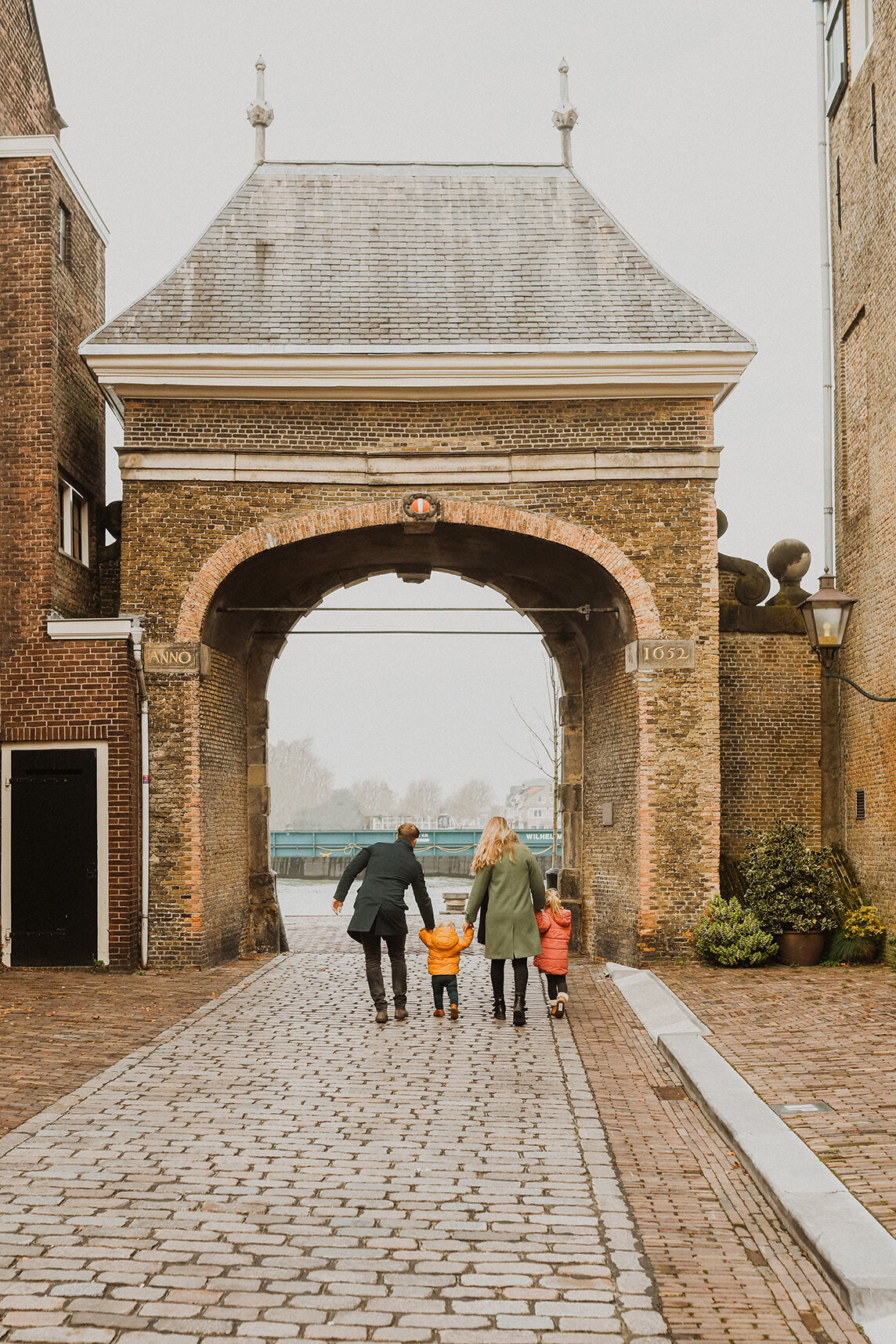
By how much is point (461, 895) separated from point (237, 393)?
1469 cm

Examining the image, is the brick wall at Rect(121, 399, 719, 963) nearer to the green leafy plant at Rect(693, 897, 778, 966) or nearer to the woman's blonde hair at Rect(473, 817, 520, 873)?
the green leafy plant at Rect(693, 897, 778, 966)

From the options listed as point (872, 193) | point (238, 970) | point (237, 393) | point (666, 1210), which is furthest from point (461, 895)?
point (666, 1210)

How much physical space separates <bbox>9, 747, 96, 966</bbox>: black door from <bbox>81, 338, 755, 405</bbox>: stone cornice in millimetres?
4366

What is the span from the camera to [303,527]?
14492 millimetres

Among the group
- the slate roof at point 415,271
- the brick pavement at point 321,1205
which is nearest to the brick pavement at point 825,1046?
the brick pavement at point 321,1205

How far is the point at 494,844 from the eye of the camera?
34.3ft

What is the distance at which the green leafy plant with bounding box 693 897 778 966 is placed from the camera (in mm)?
13375

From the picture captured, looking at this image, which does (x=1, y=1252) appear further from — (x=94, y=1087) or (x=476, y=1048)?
(x=476, y=1048)

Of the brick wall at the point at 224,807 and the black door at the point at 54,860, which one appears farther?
the brick wall at the point at 224,807

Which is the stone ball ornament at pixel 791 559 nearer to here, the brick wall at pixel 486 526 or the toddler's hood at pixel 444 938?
the brick wall at pixel 486 526

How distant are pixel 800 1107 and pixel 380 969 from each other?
14.6 feet

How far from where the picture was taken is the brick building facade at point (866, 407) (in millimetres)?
13633

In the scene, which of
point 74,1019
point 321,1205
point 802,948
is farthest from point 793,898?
point 321,1205

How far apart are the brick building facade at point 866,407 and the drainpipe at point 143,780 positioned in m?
8.11
